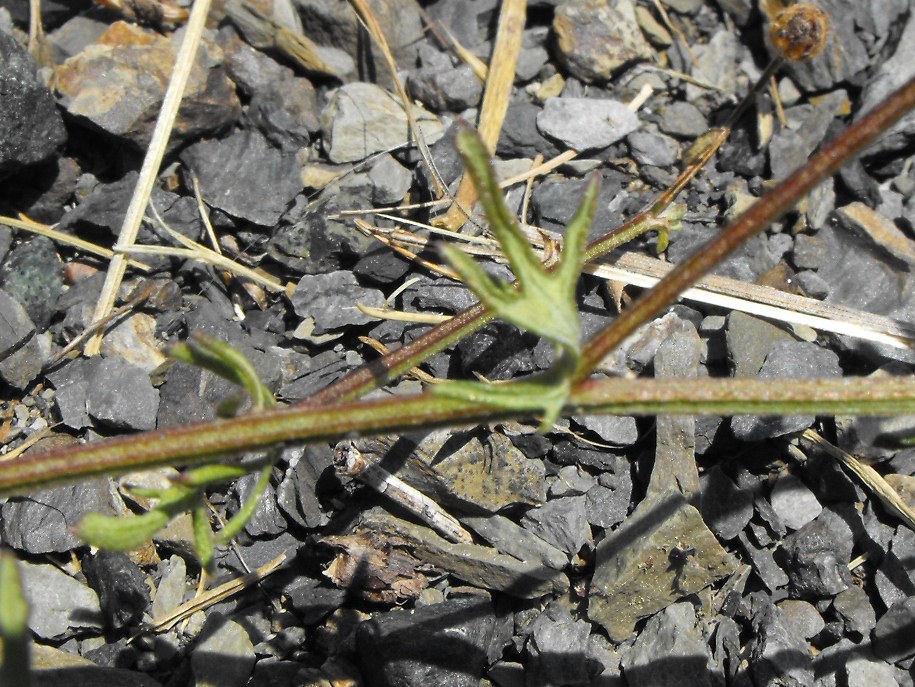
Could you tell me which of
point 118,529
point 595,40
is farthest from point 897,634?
point 595,40

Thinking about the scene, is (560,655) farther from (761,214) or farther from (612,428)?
(761,214)

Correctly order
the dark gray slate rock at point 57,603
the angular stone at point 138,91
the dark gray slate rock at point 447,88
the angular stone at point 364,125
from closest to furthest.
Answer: the dark gray slate rock at point 57,603
the angular stone at point 138,91
the angular stone at point 364,125
the dark gray slate rock at point 447,88

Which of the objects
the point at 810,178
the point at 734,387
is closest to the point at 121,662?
the point at 734,387

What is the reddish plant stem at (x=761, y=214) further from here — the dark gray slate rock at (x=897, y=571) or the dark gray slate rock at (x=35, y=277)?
the dark gray slate rock at (x=35, y=277)

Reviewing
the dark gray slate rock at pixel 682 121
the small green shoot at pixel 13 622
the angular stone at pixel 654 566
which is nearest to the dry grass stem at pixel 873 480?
the angular stone at pixel 654 566

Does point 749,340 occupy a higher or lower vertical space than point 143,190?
lower

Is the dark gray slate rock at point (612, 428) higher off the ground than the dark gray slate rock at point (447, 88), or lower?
lower
